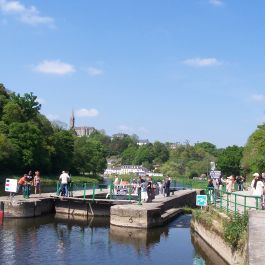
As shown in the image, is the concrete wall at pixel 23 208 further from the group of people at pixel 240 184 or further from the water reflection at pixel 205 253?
the group of people at pixel 240 184

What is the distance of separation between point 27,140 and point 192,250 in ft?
222

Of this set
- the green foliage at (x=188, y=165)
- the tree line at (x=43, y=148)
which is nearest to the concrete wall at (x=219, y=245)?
the tree line at (x=43, y=148)

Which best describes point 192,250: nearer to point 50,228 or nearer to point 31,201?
point 50,228

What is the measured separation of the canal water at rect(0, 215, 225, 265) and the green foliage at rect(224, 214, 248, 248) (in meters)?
2.22

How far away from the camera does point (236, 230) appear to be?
16469mm

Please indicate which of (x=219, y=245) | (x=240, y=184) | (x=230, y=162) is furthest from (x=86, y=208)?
(x=230, y=162)

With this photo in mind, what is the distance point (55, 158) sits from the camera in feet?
333

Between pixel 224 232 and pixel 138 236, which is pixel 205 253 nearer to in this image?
pixel 224 232

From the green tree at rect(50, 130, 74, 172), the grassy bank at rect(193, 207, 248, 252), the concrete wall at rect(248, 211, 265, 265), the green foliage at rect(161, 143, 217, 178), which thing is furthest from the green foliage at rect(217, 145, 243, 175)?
the concrete wall at rect(248, 211, 265, 265)

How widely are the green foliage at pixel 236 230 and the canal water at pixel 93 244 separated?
2.22 meters

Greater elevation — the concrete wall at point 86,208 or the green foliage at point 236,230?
the green foliage at point 236,230

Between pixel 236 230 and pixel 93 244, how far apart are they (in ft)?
27.3

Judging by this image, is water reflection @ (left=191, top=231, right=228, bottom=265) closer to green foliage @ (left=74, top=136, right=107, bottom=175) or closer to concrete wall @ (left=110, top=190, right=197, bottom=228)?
concrete wall @ (left=110, top=190, right=197, bottom=228)

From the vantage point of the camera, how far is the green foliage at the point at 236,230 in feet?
53.4
